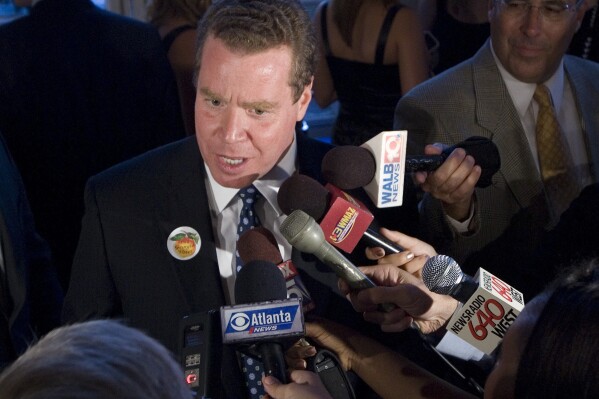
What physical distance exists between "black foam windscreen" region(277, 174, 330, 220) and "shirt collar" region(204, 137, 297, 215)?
0.17 meters

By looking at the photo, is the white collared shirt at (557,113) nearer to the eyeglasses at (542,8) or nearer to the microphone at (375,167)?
the eyeglasses at (542,8)

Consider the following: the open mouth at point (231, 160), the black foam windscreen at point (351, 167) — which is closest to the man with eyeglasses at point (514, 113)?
the black foam windscreen at point (351, 167)

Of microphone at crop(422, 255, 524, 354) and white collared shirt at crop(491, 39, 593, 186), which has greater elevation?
microphone at crop(422, 255, 524, 354)

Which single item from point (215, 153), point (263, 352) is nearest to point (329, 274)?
point (215, 153)

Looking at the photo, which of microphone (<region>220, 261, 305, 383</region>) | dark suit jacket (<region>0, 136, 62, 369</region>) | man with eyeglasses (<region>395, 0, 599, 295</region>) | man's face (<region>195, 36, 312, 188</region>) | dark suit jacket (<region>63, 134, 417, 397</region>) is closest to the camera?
microphone (<region>220, 261, 305, 383</region>)

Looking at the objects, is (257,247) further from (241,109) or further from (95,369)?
(95,369)

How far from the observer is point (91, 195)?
5.12 feet

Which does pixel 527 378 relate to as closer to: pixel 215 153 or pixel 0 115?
pixel 215 153

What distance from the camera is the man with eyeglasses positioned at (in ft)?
6.53

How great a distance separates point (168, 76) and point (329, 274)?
129 cm

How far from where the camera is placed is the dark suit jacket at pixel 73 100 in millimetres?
2477

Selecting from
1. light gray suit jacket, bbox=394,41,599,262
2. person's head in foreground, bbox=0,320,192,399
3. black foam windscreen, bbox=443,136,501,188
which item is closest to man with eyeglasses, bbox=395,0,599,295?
light gray suit jacket, bbox=394,41,599,262

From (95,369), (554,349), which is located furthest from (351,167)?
(95,369)

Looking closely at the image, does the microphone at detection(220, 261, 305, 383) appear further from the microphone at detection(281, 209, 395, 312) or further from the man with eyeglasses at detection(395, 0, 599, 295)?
the man with eyeglasses at detection(395, 0, 599, 295)
